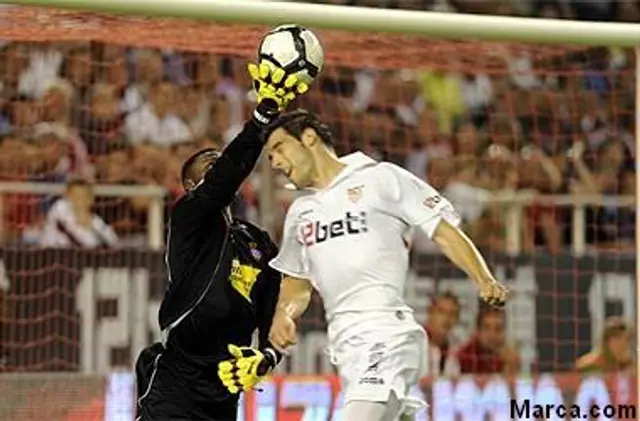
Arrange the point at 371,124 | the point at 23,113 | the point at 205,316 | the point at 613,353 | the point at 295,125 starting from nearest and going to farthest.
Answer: the point at 295,125 → the point at 205,316 → the point at 613,353 → the point at 23,113 → the point at 371,124

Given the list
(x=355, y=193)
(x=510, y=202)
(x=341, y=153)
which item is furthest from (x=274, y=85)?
(x=510, y=202)

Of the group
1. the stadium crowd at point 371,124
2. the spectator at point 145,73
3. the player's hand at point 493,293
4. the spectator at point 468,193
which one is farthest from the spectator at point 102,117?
the player's hand at point 493,293

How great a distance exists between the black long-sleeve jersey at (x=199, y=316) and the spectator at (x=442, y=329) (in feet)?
14.0

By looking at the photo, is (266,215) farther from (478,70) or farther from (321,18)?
(321,18)

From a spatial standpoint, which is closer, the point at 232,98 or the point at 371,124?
the point at 232,98

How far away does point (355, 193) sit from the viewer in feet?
22.9

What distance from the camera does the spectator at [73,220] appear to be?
11.5 metres

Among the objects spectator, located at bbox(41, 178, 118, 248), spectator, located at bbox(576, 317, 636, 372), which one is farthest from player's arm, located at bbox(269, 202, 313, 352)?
spectator, located at bbox(576, 317, 636, 372)

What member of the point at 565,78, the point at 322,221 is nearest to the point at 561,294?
the point at 565,78

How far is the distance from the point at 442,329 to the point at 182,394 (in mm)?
4550

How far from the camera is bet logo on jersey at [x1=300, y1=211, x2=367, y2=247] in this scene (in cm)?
693

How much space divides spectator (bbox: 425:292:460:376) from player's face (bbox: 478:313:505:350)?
176mm

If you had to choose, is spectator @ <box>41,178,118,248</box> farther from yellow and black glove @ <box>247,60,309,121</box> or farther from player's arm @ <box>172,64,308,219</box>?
yellow and black glove @ <box>247,60,309,121</box>

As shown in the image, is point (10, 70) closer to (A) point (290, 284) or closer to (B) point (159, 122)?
(B) point (159, 122)
